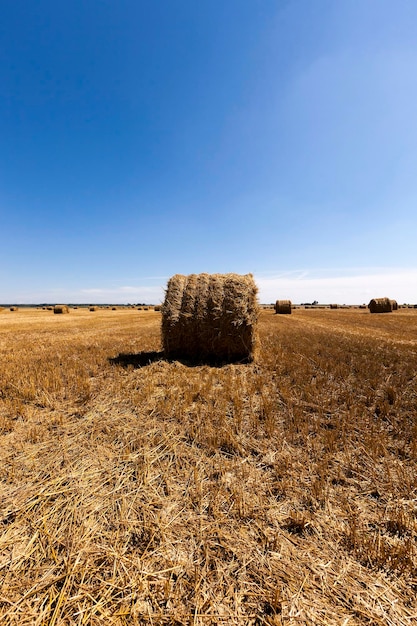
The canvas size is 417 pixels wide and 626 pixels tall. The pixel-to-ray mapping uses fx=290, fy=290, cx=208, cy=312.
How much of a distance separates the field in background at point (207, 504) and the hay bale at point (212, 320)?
2.72 meters

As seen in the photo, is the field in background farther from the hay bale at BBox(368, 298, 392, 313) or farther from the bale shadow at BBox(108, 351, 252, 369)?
the hay bale at BBox(368, 298, 392, 313)

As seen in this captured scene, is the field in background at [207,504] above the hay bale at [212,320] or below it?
below

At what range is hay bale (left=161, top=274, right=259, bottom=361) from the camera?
8430mm

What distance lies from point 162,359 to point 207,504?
232 inches

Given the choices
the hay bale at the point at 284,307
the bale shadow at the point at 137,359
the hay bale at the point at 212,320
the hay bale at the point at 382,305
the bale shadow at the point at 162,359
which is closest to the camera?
the bale shadow at the point at 137,359

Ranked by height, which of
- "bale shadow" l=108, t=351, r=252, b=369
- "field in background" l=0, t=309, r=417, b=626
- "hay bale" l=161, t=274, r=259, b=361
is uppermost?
"hay bale" l=161, t=274, r=259, b=361

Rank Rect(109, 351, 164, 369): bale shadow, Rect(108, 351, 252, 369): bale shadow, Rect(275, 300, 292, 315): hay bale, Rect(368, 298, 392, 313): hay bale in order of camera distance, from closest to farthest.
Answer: Rect(109, 351, 164, 369): bale shadow
Rect(108, 351, 252, 369): bale shadow
Rect(368, 298, 392, 313): hay bale
Rect(275, 300, 292, 315): hay bale

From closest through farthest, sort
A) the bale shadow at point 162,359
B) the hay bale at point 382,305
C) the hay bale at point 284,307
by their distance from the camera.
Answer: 1. the bale shadow at point 162,359
2. the hay bale at point 382,305
3. the hay bale at point 284,307

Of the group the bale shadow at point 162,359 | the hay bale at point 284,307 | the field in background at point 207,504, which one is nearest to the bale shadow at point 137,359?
the bale shadow at point 162,359

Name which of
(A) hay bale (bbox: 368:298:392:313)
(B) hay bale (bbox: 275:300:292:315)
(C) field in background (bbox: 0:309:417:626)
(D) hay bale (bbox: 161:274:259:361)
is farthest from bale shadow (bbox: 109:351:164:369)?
(A) hay bale (bbox: 368:298:392:313)

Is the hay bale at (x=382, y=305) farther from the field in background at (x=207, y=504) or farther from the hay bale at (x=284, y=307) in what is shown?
the field in background at (x=207, y=504)

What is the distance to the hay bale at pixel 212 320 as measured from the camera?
332 inches

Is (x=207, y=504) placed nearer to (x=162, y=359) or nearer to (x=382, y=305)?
(x=162, y=359)

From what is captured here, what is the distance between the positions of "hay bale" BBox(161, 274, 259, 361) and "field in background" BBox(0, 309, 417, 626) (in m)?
2.72
